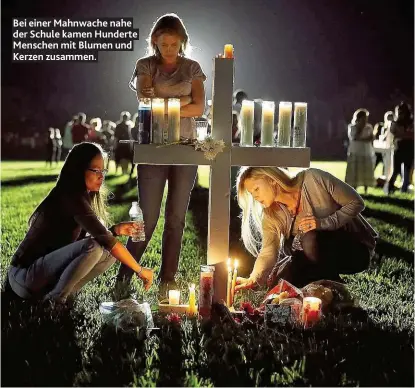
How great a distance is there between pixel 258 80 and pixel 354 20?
9832 mm

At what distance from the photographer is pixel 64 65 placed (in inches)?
1529

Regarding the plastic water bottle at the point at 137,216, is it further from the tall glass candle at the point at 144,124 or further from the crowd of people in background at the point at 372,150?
the crowd of people in background at the point at 372,150

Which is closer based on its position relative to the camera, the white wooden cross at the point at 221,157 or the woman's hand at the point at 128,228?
the white wooden cross at the point at 221,157

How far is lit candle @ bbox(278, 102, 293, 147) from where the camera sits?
442cm

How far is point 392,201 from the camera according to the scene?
10.9m

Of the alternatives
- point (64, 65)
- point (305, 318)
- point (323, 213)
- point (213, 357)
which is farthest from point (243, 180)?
point (64, 65)

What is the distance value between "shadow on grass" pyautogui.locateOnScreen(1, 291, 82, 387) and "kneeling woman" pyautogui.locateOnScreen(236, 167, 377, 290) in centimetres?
121

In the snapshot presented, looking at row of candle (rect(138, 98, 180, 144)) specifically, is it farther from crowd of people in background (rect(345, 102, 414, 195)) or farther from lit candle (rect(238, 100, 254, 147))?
crowd of people in background (rect(345, 102, 414, 195))

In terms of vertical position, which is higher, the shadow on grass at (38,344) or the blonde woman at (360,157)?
the blonde woman at (360,157)

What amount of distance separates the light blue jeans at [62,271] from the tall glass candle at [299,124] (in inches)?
50.3

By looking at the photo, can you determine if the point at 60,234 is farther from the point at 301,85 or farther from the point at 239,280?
the point at 301,85

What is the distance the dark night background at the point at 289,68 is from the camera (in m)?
19.7

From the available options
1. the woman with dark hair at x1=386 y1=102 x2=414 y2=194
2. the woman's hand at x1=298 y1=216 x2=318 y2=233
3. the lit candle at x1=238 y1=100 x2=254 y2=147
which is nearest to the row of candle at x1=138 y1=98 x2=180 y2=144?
the lit candle at x1=238 y1=100 x2=254 y2=147

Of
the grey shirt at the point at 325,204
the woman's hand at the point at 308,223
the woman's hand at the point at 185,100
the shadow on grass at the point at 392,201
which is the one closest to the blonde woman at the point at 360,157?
the shadow on grass at the point at 392,201
